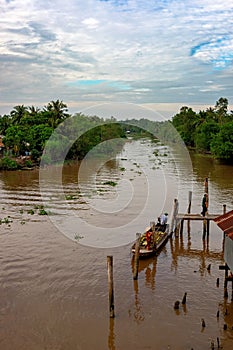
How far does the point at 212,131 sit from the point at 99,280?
47.2 meters

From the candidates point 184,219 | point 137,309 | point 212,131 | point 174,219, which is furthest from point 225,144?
point 137,309

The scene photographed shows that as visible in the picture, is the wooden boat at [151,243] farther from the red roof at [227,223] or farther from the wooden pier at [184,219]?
the red roof at [227,223]

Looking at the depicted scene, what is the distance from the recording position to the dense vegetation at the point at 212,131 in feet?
154

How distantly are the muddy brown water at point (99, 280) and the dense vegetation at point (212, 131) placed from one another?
20.3m

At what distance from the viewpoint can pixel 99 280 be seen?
552 inches

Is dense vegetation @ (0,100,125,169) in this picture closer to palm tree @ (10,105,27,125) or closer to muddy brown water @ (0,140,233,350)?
palm tree @ (10,105,27,125)

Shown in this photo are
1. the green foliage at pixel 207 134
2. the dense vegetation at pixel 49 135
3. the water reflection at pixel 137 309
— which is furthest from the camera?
the green foliage at pixel 207 134

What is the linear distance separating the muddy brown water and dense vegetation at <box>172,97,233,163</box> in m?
20.3

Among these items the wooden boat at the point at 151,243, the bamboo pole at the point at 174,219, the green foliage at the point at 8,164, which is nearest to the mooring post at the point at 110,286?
the wooden boat at the point at 151,243

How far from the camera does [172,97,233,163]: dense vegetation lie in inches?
1853

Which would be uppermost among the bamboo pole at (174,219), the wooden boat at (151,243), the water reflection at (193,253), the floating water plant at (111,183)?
the floating water plant at (111,183)

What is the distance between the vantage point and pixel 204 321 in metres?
11.2

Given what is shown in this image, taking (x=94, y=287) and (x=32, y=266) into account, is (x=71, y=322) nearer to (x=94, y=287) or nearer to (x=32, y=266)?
(x=94, y=287)

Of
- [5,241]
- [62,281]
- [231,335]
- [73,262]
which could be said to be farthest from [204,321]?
[5,241]
